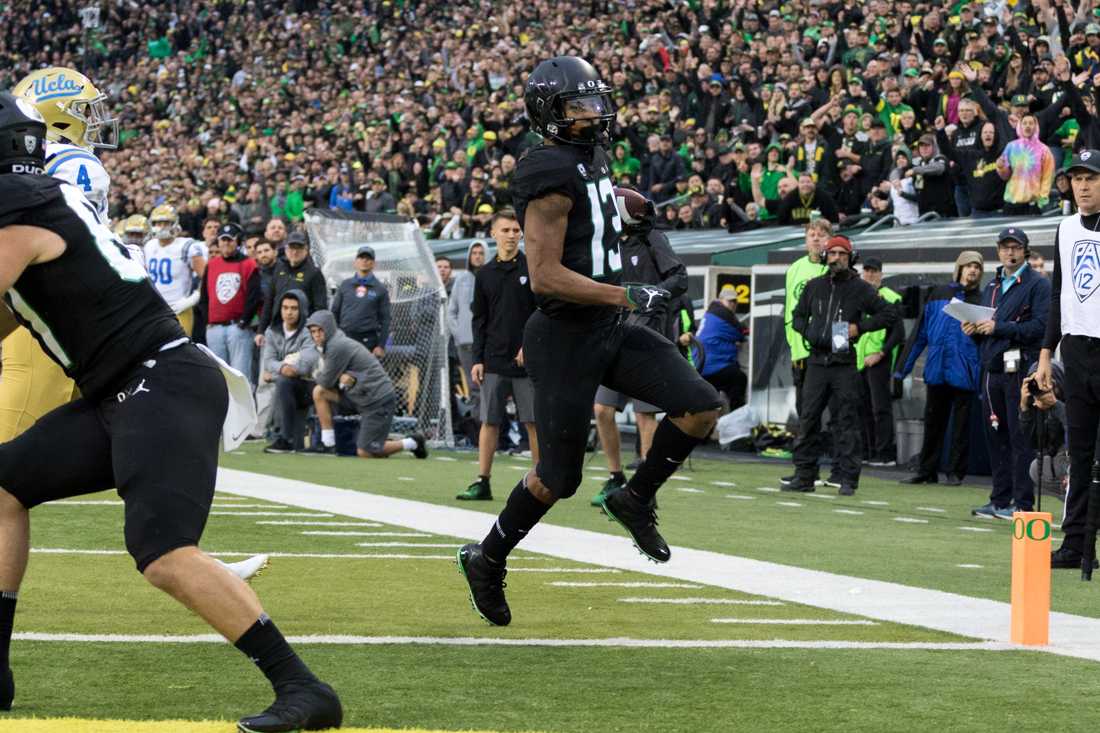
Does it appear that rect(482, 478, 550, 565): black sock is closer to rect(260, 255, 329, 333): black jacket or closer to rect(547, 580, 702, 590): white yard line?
rect(547, 580, 702, 590): white yard line

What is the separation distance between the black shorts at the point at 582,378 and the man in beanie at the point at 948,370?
794 centimetres

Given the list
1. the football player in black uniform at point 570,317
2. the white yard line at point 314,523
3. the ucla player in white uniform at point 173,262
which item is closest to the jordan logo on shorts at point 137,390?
the football player in black uniform at point 570,317

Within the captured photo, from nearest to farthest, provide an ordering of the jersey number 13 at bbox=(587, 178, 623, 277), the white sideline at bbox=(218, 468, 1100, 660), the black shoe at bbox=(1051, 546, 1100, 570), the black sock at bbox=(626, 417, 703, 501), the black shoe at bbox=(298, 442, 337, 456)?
the jersey number 13 at bbox=(587, 178, 623, 277)
the white sideline at bbox=(218, 468, 1100, 660)
the black sock at bbox=(626, 417, 703, 501)
the black shoe at bbox=(1051, 546, 1100, 570)
the black shoe at bbox=(298, 442, 337, 456)

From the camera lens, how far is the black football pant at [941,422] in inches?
581

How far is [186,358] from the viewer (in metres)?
4.78

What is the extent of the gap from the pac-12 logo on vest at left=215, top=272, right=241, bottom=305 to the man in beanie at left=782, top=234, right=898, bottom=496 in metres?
6.69

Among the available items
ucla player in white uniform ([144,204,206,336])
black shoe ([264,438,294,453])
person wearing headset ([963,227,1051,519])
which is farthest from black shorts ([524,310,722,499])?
black shoe ([264,438,294,453])

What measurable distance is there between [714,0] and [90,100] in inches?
745

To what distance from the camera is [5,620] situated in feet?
16.3

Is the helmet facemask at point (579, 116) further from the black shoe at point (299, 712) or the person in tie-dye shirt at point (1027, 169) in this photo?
the person in tie-dye shirt at point (1027, 169)

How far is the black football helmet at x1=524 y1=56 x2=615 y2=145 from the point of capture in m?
6.47

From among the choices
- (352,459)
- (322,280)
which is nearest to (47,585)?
(352,459)

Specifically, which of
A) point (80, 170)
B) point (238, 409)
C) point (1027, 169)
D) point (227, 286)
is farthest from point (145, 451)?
point (227, 286)

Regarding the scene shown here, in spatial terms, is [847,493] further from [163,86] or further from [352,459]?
[163,86]
